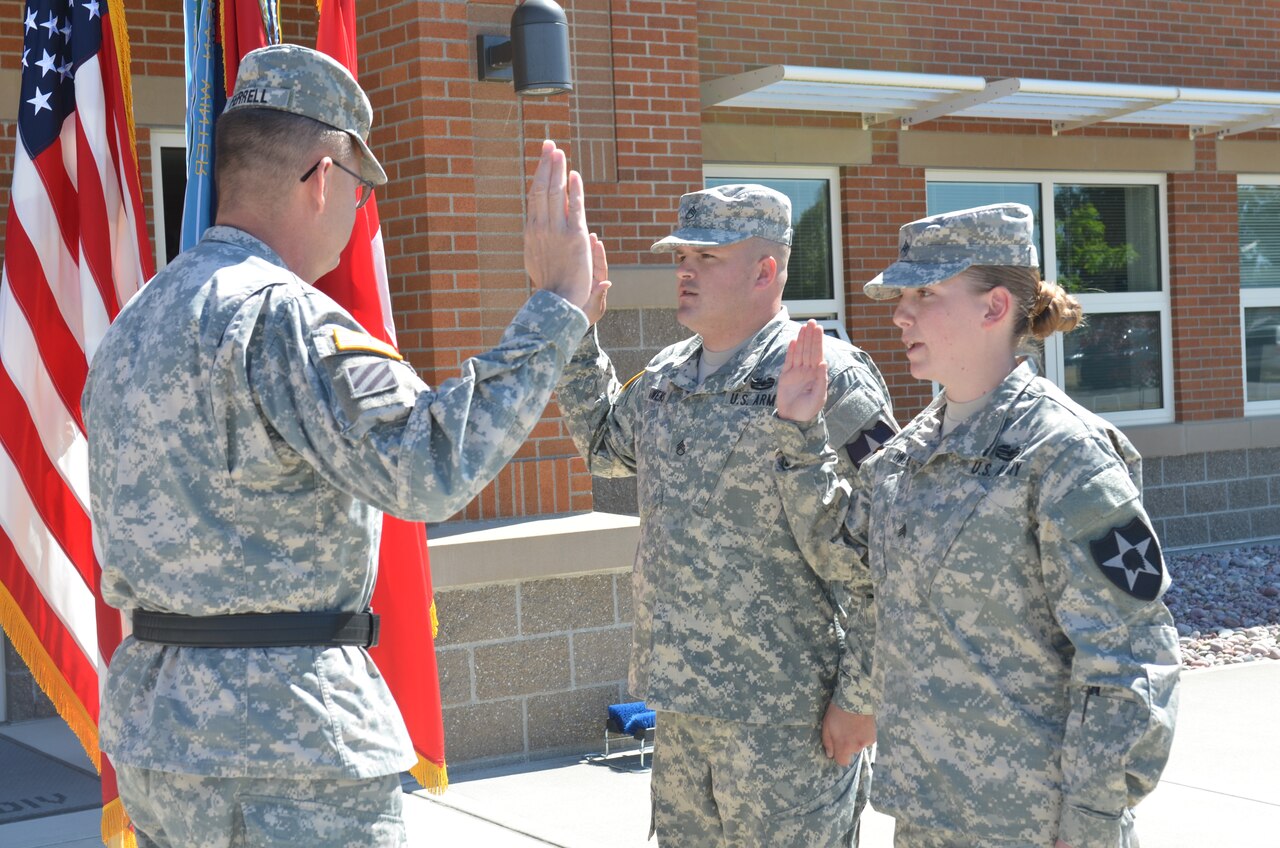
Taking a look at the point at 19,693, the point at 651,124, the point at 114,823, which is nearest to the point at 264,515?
the point at 114,823

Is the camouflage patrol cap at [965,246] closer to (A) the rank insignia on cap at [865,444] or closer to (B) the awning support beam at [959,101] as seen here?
(A) the rank insignia on cap at [865,444]

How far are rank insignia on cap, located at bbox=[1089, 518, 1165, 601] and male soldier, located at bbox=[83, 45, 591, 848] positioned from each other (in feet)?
3.31

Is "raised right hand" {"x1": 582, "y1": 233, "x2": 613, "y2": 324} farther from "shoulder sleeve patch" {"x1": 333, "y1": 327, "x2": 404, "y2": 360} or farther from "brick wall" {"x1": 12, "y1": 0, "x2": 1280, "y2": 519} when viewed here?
"brick wall" {"x1": 12, "y1": 0, "x2": 1280, "y2": 519}

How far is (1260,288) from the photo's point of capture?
40.7 feet

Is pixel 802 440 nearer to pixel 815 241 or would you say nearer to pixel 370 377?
pixel 370 377

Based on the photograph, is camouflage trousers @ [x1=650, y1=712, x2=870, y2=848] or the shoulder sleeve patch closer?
the shoulder sleeve patch

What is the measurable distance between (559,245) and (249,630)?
0.82m

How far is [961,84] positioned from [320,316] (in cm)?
801

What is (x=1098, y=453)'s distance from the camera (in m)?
2.61

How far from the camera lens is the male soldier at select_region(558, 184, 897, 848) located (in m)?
3.30

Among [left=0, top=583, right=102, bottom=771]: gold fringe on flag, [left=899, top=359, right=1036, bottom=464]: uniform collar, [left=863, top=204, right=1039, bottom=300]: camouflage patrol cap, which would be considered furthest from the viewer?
[left=0, top=583, right=102, bottom=771]: gold fringe on flag

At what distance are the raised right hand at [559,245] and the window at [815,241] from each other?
299 inches

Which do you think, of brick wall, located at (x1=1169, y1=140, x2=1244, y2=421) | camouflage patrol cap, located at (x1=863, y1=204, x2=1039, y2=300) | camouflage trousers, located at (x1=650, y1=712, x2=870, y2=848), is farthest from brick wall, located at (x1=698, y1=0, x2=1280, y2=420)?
camouflage patrol cap, located at (x1=863, y1=204, x2=1039, y2=300)

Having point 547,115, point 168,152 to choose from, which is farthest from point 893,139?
point 168,152
